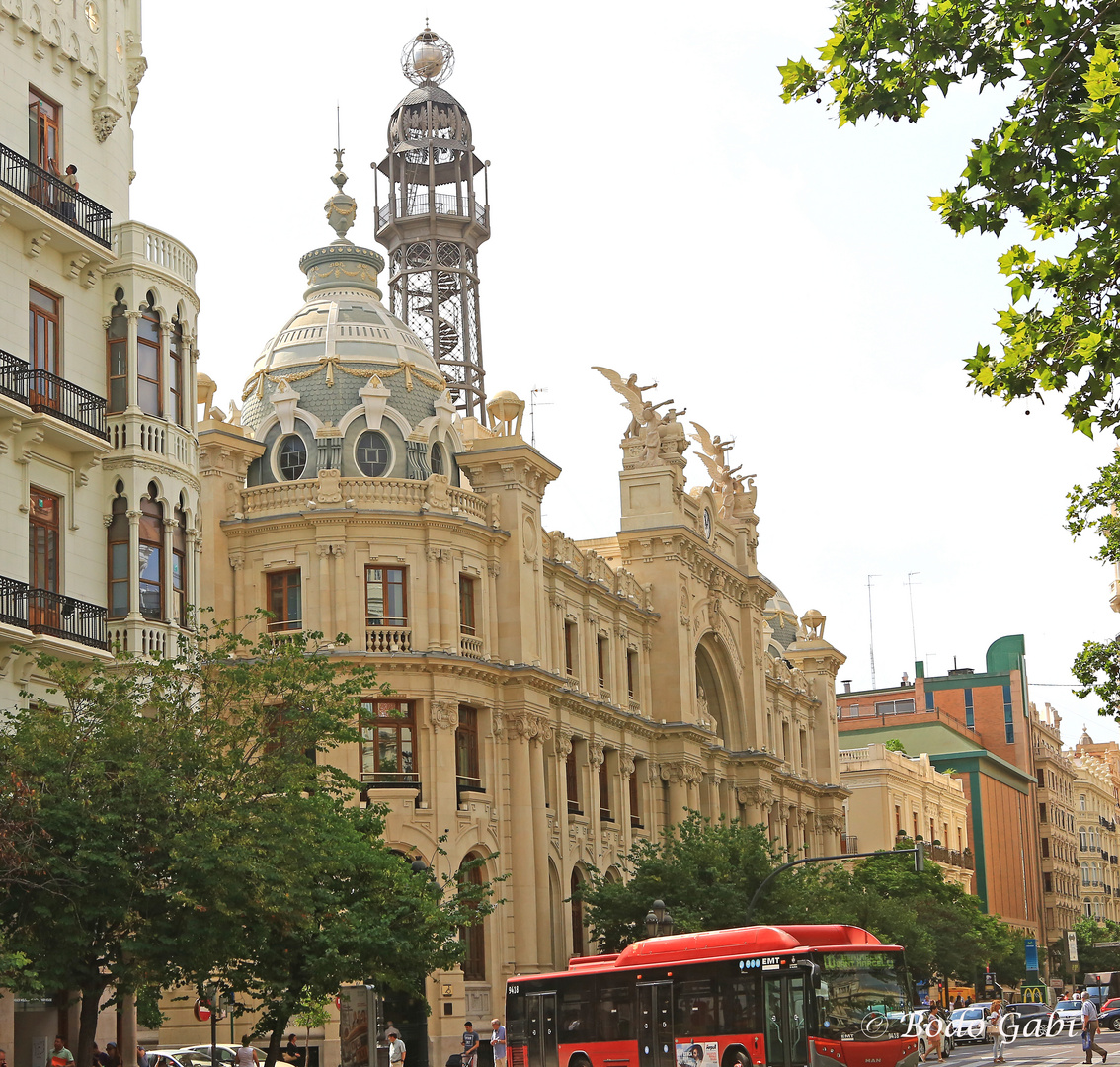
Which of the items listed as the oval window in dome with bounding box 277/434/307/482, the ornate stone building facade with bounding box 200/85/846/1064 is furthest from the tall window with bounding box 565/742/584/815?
the oval window in dome with bounding box 277/434/307/482

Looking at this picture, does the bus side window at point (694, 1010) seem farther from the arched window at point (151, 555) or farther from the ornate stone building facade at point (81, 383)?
the arched window at point (151, 555)

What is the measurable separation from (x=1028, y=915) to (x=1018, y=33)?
129m

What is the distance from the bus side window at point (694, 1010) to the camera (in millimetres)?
33875

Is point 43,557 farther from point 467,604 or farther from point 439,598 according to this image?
point 467,604

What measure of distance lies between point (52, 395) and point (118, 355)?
7.39ft

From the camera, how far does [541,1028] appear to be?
125 ft

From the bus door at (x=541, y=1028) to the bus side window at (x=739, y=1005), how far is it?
5.32 m

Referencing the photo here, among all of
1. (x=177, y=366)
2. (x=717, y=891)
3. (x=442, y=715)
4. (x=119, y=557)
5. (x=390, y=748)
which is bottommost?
(x=717, y=891)

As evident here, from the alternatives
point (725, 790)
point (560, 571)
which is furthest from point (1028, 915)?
point (560, 571)

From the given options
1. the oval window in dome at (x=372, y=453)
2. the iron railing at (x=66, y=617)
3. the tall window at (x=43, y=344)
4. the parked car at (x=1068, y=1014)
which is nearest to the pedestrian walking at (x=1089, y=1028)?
the oval window in dome at (x=372, y=453)

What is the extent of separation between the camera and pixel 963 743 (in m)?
133

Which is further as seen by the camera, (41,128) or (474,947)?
(474,947)

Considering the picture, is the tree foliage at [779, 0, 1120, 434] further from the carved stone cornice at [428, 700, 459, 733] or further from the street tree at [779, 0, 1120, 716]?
the carved stone cornice at [428, 700, 459, 733]

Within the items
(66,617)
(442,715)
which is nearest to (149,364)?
(66,617)
